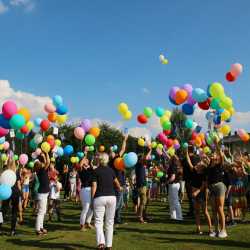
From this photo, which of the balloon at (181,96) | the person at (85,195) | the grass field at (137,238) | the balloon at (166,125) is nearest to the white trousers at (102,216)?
the grass field at (137,238)

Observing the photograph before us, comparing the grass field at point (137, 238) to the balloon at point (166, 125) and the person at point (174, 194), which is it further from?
the balloon at point (166, 125)

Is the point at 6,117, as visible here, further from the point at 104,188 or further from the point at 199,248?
the point at 199,248

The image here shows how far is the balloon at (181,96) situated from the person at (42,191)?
4.13 meters

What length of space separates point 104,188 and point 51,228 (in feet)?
12.1

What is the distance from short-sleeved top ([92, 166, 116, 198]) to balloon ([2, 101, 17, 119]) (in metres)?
2.61

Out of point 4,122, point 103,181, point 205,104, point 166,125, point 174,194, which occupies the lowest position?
point 174,194

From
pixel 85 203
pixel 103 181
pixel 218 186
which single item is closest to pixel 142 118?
pixel 85 203

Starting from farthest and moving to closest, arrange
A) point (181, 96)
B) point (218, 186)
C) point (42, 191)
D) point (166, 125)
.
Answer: point (166, 125) → point (181, 96) → point (42, 191) → point (218, 186)

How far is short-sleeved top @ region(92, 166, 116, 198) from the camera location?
21.9 feet

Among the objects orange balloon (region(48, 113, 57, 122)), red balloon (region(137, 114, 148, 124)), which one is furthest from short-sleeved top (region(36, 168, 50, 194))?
red balloon (region(137, 114, 148, 124))

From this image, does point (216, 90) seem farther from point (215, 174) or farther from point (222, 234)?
point (222, 234)

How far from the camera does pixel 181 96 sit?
10750mm

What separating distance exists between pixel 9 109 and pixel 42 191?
203 centimetres

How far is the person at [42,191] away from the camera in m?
8.59
